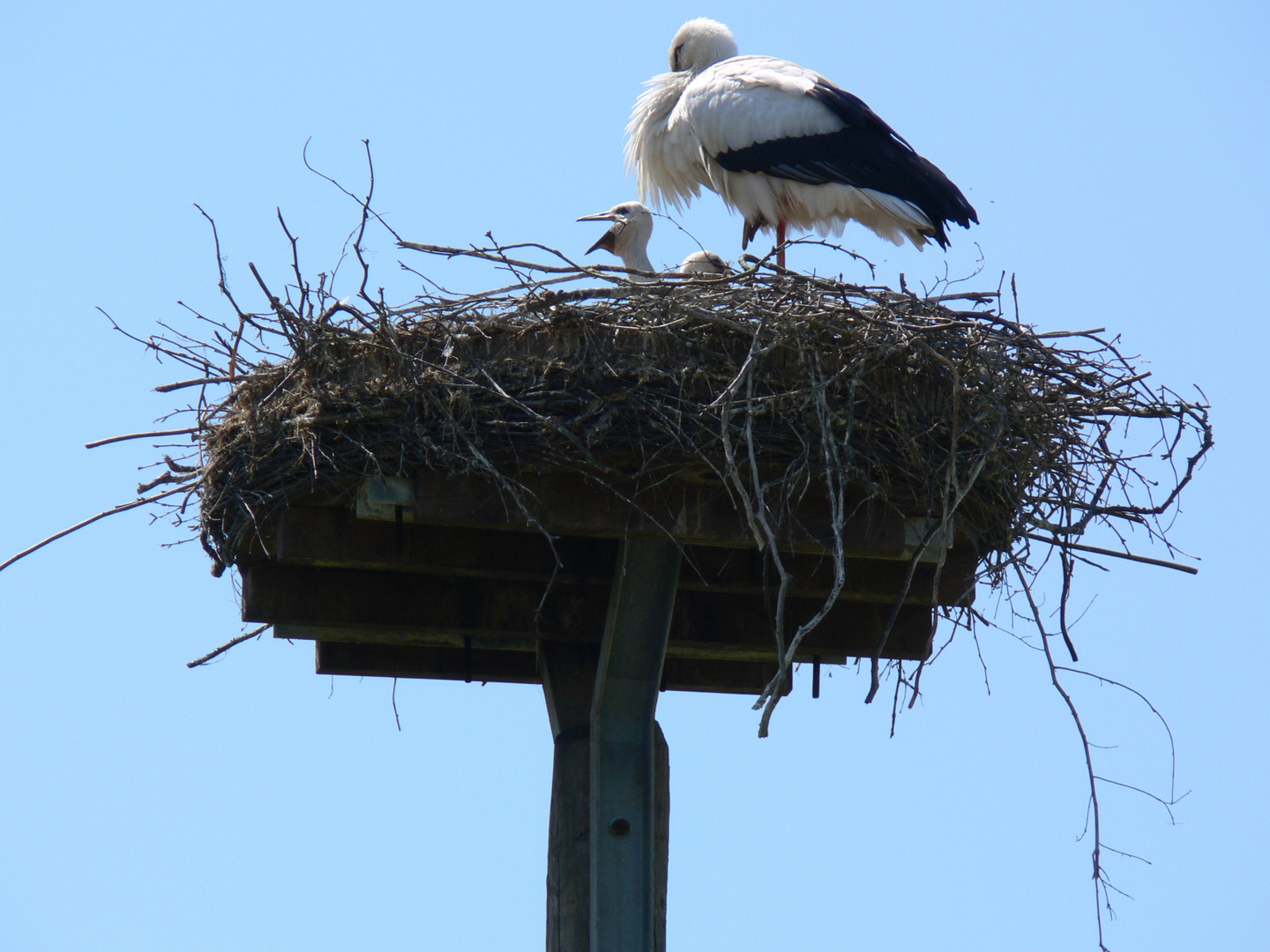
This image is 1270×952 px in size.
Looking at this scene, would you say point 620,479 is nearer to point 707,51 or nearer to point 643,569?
point 643,569

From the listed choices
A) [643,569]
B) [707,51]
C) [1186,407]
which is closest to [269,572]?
[643,569]

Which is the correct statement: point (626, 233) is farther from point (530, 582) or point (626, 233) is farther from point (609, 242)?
point (530, 582)

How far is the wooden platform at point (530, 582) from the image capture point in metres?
4.39

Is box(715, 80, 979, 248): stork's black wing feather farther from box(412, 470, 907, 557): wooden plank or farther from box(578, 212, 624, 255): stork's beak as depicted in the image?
box(412, 470, 907, 557): wooden plank

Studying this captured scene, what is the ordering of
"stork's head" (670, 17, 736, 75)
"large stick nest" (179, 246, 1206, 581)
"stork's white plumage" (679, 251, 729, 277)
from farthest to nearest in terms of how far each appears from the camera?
"stork's head" (670, 17, 736, 75)
"stork's white plumage" (679, 251, 729, 277)
"large stick nest" (179, 246, 1206, 581)

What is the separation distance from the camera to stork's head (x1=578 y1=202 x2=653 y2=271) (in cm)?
693

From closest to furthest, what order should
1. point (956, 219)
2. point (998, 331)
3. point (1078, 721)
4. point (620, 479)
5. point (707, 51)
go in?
point (1078, 721) < point (620, 479) < point (998, 331) < point (956, 219) < point (707, 51)

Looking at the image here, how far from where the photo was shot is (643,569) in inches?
182

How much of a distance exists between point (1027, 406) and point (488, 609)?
5.64 feet

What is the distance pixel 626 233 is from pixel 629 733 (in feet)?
9.44

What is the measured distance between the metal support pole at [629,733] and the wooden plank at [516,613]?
1.06 feet

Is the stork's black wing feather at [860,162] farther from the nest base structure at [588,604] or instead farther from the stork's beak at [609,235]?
the nest base structure at [588,604]

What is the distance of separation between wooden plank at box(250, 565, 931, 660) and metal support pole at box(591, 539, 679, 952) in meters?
0.32

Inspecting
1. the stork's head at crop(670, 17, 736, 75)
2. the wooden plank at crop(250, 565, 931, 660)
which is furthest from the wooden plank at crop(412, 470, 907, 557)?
the stork's head at crop(670, 17, 736, 75)
